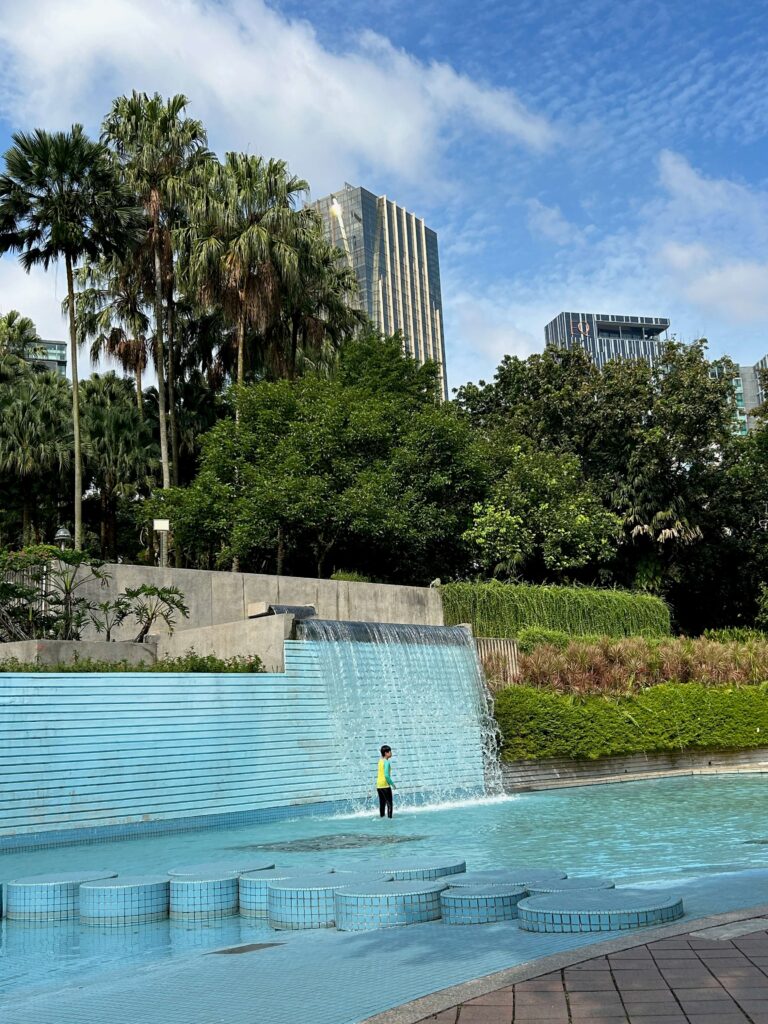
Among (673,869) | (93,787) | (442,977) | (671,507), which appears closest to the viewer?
(442,977)

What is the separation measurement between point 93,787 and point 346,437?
15.9 m

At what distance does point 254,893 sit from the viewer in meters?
7.34

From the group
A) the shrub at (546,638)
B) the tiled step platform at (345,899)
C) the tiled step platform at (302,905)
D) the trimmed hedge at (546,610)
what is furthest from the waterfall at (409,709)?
the tiled step platform at (302,905)

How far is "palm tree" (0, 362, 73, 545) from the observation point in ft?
96.1

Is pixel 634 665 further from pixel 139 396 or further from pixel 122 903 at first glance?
pixel 139 396

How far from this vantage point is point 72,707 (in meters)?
12.6

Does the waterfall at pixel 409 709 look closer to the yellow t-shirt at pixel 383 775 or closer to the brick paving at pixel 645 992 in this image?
the yellow t-shirt at pixel 383 775

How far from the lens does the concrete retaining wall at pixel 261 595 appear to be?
61.8 feet

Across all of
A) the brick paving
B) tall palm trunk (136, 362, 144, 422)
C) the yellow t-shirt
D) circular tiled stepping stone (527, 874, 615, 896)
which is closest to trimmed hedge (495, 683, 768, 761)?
the yellow t-shirt

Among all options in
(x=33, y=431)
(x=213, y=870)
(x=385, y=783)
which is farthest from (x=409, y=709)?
(x=33, y=431)

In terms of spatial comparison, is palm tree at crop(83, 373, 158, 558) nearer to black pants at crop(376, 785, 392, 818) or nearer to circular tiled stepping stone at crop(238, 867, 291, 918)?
black pants at crop(376, 785, 392, 818)

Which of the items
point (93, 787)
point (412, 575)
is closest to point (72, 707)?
point (93, 787)

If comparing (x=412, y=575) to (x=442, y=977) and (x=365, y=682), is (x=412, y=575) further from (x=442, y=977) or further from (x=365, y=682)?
(x=442, y=977)

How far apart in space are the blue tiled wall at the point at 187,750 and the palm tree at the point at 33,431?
16.3m
